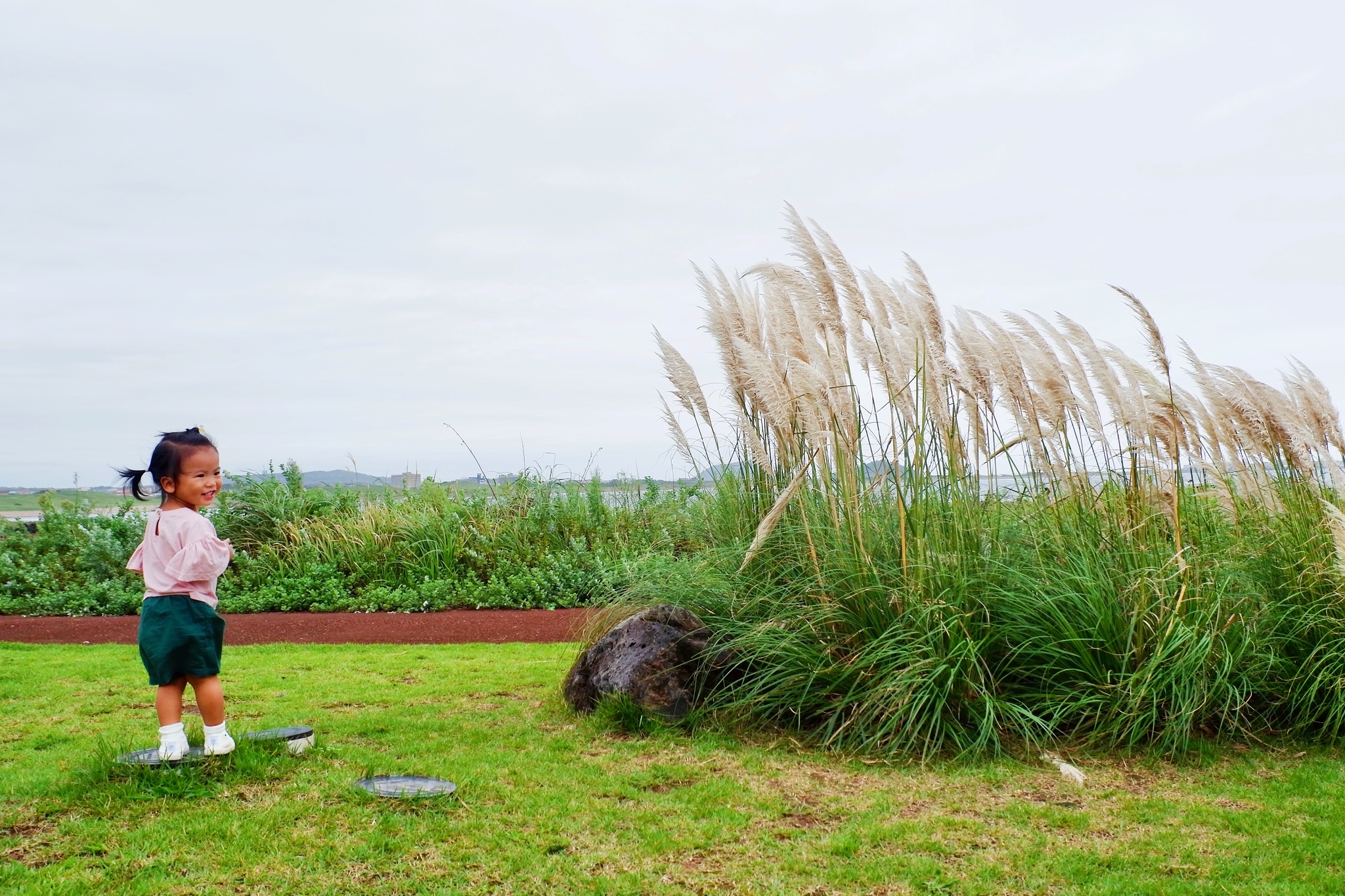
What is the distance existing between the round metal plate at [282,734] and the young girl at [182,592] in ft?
0.86

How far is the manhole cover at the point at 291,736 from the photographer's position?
4.35 meters

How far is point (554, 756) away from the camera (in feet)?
14.7

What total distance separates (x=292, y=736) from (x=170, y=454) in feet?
4.39

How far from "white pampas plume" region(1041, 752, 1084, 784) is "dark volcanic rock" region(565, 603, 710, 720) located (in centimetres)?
163

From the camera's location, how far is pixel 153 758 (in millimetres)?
4039

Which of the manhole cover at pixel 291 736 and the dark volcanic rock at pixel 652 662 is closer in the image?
the manhole cover at pixel 291 736

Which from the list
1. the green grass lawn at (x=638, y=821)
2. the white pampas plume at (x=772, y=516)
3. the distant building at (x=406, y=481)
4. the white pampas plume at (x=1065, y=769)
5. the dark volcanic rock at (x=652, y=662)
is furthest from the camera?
the distant building at (x=406, y=481)

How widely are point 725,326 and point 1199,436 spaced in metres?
2.43

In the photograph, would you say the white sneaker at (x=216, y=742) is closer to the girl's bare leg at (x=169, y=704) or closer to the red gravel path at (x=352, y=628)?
the girl's bare leg at (x=169, y=704)

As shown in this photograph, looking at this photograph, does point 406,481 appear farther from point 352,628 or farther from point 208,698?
point 208,698

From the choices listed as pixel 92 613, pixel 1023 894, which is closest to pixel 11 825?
pixel 1023 894

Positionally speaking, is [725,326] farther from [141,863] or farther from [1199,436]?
[141,863]

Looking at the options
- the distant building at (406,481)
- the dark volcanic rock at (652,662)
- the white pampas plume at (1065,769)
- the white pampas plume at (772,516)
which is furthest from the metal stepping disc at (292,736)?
the distant building at (406,481)

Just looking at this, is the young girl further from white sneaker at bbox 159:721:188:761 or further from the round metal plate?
the round metal plate
